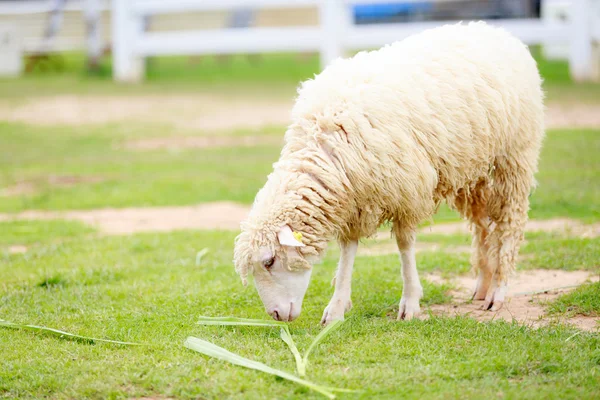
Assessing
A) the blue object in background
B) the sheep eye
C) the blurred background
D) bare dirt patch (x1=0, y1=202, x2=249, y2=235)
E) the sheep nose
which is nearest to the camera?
the sheep eye

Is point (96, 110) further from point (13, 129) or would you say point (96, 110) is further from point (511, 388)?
point (511, 388)

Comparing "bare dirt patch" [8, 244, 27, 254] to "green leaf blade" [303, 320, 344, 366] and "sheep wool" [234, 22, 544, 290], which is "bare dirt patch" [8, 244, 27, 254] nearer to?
"sheep wool" [234, 22, 544, 290]

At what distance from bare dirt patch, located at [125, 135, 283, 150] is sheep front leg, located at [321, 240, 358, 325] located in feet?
23.6

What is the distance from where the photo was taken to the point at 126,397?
3.97 metres

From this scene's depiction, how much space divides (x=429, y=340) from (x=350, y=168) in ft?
3.43

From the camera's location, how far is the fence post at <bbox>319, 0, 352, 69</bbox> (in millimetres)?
16062

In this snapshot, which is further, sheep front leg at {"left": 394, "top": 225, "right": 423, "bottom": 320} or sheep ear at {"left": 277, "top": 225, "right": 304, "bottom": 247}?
sheep front leg at {"left": 394, "top": 225, "right": 423, "bottom": 320}

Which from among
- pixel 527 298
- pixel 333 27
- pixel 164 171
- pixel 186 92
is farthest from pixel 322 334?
pixel 186 92

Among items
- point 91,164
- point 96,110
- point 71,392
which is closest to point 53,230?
point 91,164

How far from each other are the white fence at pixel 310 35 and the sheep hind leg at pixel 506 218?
10.5m

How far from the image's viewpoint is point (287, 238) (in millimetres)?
4582

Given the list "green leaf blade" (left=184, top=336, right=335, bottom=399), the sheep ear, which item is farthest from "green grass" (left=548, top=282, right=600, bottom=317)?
"green leaf blade" (left=184, top=336, right=335, bottom=399)

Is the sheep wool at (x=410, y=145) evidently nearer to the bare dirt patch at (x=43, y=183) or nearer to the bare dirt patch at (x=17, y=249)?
the bare dirt patch at (x=17, y=249)

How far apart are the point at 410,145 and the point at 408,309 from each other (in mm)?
1028
